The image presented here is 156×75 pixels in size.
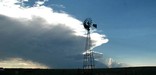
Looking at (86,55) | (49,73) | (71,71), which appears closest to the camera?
(86,55)

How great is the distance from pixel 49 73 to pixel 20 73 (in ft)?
32.4

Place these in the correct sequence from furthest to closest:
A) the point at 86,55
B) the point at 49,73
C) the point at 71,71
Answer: the point at 49,73, the point at 71,71, the point at 86,55

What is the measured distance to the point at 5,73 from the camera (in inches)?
4323

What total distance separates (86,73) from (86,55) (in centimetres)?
619

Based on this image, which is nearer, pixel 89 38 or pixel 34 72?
pixel 89 38

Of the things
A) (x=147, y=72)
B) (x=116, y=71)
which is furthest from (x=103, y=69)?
(x=147, y=72)

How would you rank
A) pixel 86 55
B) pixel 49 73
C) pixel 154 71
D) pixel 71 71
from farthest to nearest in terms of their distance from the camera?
pixel 49 73, pixel 71 71, pixel 154 71, pixel 86 55

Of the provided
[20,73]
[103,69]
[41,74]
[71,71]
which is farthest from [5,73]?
[103,69]

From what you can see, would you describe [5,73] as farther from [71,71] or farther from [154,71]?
[154,71]

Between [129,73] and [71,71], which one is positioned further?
[71,71]

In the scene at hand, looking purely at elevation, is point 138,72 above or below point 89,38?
below

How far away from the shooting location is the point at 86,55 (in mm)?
80188

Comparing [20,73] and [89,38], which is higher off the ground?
[89,38]

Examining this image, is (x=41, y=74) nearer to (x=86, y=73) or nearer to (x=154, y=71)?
(x=86, y=73)
